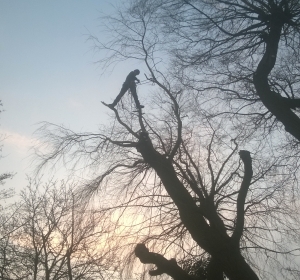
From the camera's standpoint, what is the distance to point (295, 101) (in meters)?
5.75

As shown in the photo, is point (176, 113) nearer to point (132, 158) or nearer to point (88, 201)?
point (132, 158)

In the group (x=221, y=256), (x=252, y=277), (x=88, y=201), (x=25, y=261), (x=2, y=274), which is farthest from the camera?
(x=25, y=261)

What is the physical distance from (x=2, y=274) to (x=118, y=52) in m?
9.59

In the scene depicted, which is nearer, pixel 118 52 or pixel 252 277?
pixel 252 277

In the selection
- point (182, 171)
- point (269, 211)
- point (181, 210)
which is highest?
point (182, 171)

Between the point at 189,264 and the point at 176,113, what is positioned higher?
the point at 176,113

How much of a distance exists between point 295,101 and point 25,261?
12197 millimetres

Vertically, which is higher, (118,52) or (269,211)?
(118,52)

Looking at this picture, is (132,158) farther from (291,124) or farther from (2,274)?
(2,274)

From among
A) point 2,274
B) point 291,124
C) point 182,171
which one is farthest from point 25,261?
point 291,124

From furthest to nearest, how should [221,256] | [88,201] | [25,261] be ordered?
1. [25,261]
2. [88,201]
3. [221,256]

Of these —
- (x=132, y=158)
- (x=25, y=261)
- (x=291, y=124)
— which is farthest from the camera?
(x=25, y=261)

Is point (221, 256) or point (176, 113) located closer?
point (221, 256)

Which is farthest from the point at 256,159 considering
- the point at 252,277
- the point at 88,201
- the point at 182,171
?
the point at 88,201
